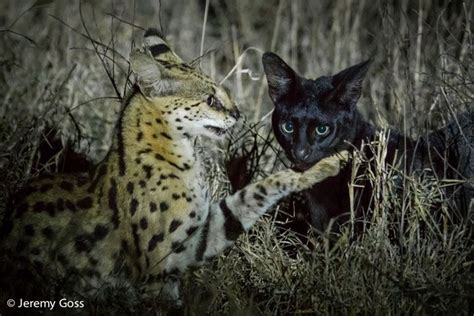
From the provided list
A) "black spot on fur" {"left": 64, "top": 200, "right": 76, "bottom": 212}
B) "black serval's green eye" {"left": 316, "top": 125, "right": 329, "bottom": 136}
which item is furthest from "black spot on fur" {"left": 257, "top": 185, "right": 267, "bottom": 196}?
"black spot on fur" {"left": 64, "top": 200, "right": 76, "bottom": 212}

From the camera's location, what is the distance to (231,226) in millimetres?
4379

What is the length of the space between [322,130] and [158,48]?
36.5 inches

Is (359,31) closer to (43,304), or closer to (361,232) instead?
(361,232)

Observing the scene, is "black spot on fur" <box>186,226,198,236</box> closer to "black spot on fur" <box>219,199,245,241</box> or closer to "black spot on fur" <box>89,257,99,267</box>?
"black spot on fur" <box>219,199,245,241</box>

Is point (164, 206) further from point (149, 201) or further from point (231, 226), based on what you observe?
point (231, 226)

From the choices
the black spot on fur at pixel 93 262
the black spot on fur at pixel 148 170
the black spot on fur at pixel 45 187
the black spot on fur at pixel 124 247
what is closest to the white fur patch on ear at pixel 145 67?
the black spot on fur at pixel 148 170

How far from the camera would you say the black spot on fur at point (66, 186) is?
13.7 ft

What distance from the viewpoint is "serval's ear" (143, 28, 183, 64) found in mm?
4598

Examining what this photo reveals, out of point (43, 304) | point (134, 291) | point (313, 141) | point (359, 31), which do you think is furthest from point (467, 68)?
point (359, 31)

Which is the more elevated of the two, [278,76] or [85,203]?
[278,76]

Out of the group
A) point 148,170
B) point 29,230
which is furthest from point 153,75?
point 29,230

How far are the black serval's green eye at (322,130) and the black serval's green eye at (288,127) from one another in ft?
0.44

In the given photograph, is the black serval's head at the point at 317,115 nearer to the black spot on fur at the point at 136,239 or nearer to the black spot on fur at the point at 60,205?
the black spot on fur at the point at 136,239

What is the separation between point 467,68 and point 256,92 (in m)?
2.51
